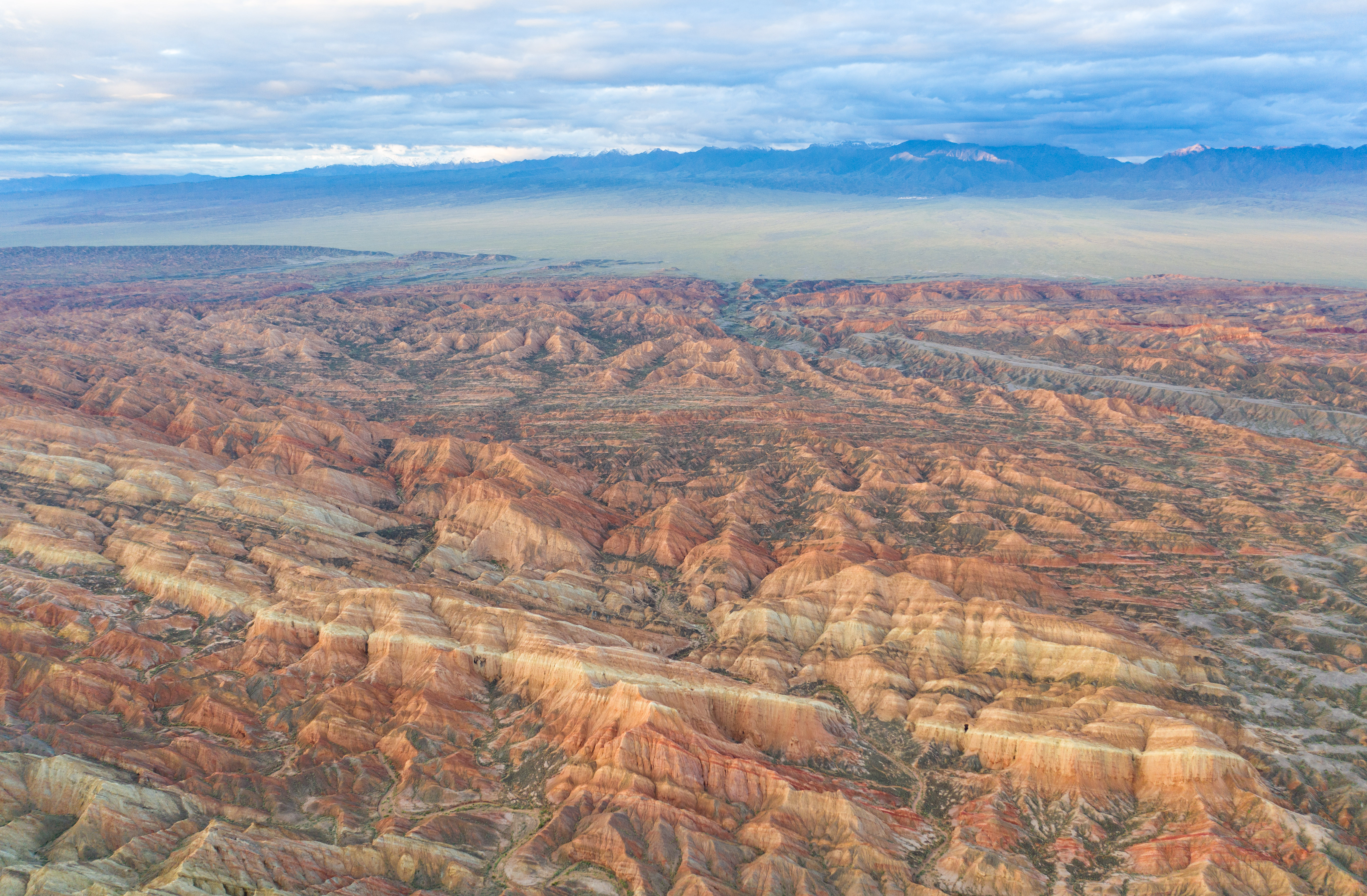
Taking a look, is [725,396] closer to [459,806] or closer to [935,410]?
[935,410]

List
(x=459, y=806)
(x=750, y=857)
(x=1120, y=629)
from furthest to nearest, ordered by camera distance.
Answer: (x=1120, y=629)
(x=459, y=806)
(x=750, y=857)

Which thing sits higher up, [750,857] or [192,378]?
[192,378]

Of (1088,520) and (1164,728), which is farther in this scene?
(1088,520)

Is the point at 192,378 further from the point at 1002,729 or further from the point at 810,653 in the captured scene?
the point at 1002,729

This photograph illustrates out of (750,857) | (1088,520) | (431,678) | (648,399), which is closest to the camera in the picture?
(750,857)

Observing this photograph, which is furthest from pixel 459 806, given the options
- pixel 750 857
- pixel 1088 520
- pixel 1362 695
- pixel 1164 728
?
pixel 1088 520

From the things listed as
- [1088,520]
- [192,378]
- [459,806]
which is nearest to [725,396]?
[1088,520]
